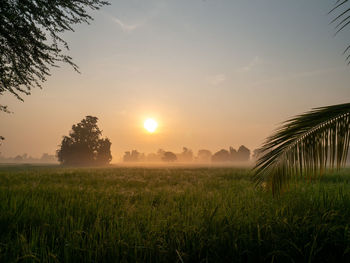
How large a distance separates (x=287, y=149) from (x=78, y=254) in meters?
2.70

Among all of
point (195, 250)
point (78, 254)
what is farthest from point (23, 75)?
point (195, 250)

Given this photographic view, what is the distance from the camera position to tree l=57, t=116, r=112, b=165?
5609 cm

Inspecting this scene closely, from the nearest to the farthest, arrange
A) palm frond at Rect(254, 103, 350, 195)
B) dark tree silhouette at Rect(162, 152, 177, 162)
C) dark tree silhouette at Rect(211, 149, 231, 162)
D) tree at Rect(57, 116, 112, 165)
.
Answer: palm frond at Rect(254, 103, 350, 195), tree at Rect(57, 116, 112, 165), dark tree silhouette at Rect(162, 152, 177, 162), dark tree silhouette at Rect(211, 149, 231, 162)

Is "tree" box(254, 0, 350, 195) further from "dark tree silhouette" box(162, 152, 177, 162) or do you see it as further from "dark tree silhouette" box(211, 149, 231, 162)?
"dark tree silhouette" box(211, 149, 231, 162)

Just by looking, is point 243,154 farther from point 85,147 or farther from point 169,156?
point 85,147

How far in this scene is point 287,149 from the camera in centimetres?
262

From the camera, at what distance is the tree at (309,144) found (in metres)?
2.47

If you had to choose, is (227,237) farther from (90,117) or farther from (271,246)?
(90,117)

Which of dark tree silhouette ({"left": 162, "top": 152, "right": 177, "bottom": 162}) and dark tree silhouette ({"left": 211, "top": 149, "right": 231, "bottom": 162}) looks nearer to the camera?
dark tree silhouette ({"left": 162, "top": 152, "right": 177, "bottom": 162})

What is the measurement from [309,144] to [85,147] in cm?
6112

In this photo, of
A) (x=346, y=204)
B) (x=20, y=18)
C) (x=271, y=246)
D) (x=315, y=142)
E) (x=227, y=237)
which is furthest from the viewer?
(x=20, y=18)

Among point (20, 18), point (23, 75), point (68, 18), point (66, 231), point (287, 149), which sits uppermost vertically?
point (68, 18)

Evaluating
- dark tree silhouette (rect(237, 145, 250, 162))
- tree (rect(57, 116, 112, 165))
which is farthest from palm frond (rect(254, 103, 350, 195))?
dark tree silhouette (rect(237, 145, 250, 162))

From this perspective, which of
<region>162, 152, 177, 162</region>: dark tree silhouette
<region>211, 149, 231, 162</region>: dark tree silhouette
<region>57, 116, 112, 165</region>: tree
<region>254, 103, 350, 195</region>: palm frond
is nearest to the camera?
<region>254, 103, 350, 195</region>: palm frond
